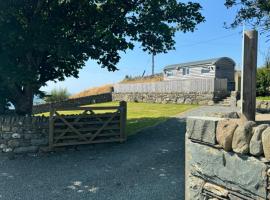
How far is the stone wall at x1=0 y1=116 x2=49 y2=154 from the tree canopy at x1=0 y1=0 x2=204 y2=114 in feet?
4.91

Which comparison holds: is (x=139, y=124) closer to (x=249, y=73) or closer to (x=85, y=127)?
(x=85, y=127)

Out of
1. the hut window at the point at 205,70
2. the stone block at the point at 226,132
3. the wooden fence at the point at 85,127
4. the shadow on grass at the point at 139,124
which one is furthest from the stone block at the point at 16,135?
the hut window at the point at 205,70

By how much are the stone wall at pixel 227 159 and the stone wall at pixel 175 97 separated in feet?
82.3

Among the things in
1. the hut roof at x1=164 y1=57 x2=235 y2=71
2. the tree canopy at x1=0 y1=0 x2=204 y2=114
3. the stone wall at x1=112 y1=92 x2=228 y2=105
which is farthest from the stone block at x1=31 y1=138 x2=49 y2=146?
the hut roof at x1=164 y1=57 x2=235 y2=71

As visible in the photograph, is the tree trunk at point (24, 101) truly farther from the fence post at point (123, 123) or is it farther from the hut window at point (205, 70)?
the hut window at point (205, 70)

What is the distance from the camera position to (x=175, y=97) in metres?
34.0

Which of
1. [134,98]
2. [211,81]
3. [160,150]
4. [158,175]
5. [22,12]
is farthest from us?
[134,98]

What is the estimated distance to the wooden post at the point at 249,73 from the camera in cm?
476

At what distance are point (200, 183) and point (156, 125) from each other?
546 inches

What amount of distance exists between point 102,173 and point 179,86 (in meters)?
25.0

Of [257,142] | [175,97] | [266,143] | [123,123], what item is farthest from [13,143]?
[175,97]

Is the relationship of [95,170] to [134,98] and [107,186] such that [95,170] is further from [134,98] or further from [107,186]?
[134,98]

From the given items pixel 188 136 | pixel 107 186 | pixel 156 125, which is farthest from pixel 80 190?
pixel 156 125

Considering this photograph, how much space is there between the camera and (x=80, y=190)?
8648 mm
